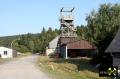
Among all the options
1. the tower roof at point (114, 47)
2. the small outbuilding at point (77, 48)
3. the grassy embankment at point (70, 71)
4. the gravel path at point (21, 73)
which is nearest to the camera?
the gravel path at point (21, 73)

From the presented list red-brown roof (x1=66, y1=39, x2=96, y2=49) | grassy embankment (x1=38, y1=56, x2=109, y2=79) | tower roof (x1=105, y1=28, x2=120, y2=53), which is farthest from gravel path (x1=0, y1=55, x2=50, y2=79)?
red-brown roof (x1=66, y1=39, x2=96, y2=49)

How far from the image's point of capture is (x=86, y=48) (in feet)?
257

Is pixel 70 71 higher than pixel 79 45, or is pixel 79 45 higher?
pixel 79 45

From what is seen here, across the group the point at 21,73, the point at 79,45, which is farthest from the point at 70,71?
the point at 79,45

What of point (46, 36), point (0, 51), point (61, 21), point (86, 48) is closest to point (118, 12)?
point (86, 48)

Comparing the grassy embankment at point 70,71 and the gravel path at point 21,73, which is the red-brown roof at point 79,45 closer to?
the grassy embankment at point 70,71

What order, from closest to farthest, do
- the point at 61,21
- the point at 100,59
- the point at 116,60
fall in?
the point at 116,60 < the point at 100,59 < the point at 61,21

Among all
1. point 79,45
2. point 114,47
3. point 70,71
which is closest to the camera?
point 114,47

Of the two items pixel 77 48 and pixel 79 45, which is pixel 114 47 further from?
pixel 77 48

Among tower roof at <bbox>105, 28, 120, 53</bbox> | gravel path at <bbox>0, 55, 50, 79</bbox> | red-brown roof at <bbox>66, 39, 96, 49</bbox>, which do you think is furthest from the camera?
red-brown roof at <bbox>66, 39, 96, 49</bbox>

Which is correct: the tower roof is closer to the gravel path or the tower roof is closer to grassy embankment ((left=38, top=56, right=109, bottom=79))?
grassy embankment ((left=38, top=56, right=109, bottom=79))

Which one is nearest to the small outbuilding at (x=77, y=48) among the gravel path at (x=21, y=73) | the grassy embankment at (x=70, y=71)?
the grassy embankment at (x=70, y=71)

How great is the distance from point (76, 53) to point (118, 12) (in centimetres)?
2354

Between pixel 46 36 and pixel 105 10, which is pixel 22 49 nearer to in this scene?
pixel 46 36
